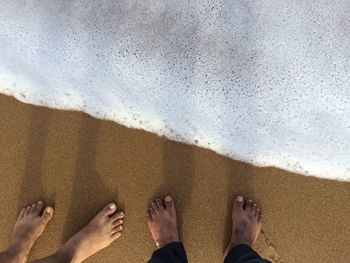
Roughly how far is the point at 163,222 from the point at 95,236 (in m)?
0.29

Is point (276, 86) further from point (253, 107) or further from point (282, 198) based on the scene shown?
point (282, 198)

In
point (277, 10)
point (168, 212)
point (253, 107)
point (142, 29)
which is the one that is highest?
point (277, 10)

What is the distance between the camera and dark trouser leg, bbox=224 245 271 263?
1343 mm

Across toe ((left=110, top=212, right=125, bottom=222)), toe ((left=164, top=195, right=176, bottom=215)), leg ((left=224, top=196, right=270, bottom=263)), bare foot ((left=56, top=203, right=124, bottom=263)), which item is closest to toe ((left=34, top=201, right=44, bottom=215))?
bare foot ((left=56, top=203, right=124, bottom=263))

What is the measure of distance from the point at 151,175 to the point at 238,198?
38cm

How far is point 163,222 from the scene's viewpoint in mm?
1482

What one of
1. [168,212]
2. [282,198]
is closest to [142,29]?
[168,212]

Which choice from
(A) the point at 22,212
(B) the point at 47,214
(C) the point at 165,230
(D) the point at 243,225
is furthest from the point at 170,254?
(A) the point at 22,212

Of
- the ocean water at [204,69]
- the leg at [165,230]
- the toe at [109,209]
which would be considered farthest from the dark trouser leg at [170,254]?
the ocean water at [204,69]

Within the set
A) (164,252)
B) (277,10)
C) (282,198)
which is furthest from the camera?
(277,10)

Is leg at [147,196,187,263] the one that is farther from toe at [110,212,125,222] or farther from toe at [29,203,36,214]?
toe at [29,203,36,214]

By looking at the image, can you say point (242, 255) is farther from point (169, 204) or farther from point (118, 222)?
point (118, 222)

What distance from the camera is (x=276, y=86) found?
61.7 inches

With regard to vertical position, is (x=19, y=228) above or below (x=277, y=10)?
below
